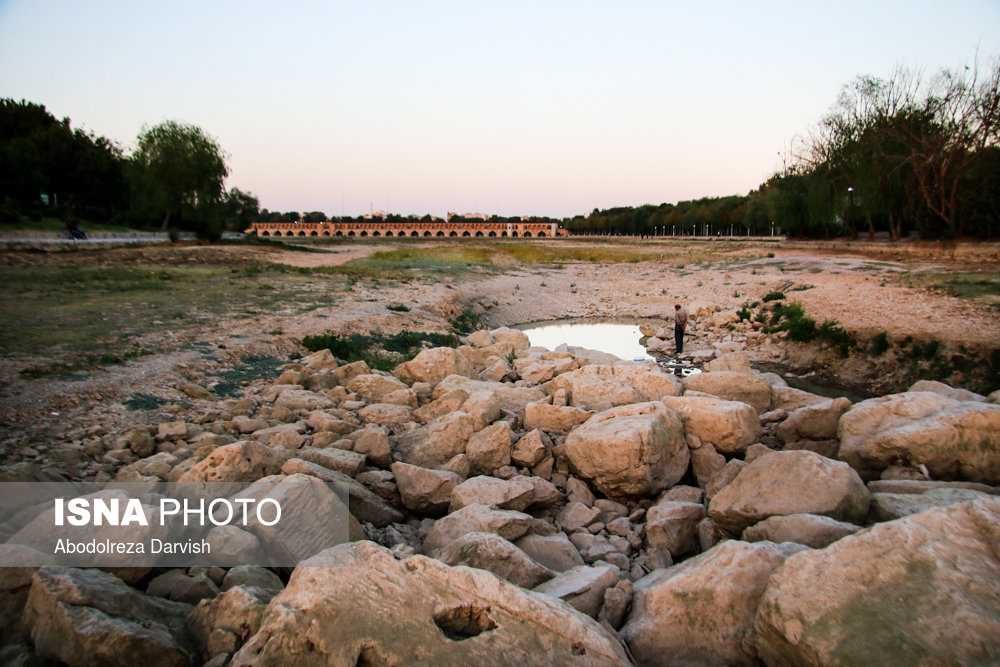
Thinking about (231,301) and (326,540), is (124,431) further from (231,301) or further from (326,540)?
(231,301)

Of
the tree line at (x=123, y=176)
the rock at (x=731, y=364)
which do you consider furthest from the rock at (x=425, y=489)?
the tree line at (x=123, y=176)

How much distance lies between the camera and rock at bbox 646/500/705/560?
19.2 feet

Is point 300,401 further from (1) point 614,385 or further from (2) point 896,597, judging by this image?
(2) point 896,597

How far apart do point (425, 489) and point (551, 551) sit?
161 centimetres

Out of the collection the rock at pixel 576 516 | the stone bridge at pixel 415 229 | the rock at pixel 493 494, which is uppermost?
the stone bridge at pixel 415 229

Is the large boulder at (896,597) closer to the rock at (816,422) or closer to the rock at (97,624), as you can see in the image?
the rock at (97,624)

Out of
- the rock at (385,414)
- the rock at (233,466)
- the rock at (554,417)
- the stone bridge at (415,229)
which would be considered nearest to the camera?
the rock at (233,466)

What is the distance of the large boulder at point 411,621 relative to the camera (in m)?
3.15

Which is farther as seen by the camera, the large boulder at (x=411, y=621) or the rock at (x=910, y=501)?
the rock at (x=910, y=501)

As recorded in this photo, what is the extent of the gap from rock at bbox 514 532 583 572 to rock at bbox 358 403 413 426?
3.74m

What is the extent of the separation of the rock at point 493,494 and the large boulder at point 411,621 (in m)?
2.26

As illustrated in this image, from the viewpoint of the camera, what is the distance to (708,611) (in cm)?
391

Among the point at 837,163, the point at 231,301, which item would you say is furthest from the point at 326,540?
the point at 837,163

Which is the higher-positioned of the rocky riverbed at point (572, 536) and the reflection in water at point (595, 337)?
the rocky riverbed at point (572, 536)
